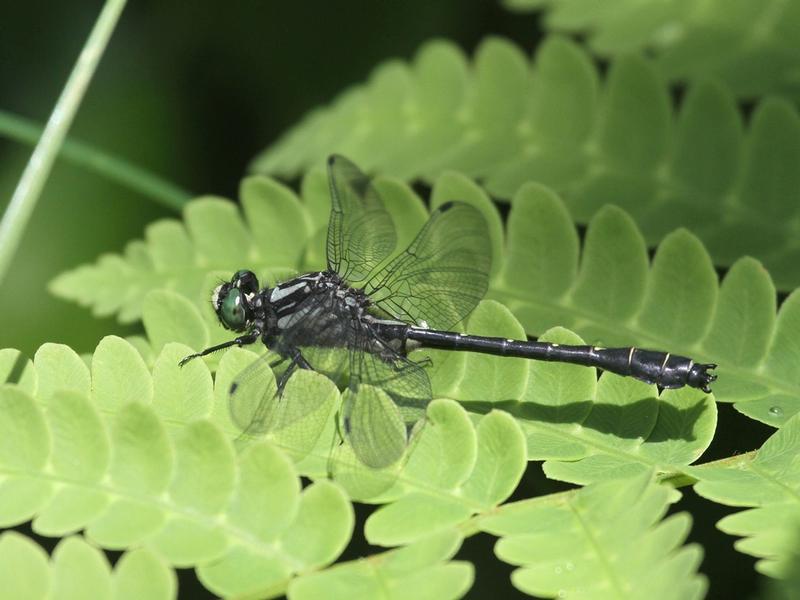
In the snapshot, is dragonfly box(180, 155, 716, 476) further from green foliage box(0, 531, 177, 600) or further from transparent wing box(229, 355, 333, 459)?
green foliage box(0, 531, 177, 600)

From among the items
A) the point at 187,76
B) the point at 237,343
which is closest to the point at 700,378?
the point at 237,343

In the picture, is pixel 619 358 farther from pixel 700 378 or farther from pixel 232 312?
pixel 232 312

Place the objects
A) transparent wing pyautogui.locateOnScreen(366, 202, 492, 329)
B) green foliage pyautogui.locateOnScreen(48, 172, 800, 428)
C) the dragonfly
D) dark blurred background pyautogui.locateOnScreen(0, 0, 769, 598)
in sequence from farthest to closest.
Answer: dark blurred background pyautogui.locateOnScreen(0, 0, 769, 598)
transparent wing pyautogui.locateOnScreen(366, 202, 492, 329)
green foliage pyautogui.locateOnScreen(48, 172, 800, 428)
the dragonfly

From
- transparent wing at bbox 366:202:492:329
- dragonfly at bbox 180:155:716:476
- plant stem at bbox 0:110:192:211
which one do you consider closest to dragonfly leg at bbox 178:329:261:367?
dragonfly at bbox 180:155:716:476

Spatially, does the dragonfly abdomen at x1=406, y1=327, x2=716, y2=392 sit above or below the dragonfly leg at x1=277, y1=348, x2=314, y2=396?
below

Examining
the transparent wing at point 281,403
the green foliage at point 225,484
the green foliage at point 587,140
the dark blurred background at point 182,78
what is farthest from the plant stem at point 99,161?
the green foliage at point 225,484

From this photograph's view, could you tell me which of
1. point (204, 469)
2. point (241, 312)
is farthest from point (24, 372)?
point (241, 312)

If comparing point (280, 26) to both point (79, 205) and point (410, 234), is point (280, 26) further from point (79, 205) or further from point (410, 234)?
point (410, 234)

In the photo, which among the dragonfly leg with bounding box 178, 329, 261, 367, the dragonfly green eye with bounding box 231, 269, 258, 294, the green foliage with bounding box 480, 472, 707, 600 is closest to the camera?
the green foliage with bounding box 480, 472, 707, 600
